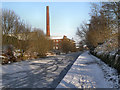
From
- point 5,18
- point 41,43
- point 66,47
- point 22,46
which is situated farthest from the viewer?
point 66,47

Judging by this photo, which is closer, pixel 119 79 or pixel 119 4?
pixel 119 79

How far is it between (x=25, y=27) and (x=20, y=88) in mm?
15267

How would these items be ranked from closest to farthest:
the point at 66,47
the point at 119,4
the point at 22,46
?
the point at 119,4 → the point at 22,46 → the point at 66,47

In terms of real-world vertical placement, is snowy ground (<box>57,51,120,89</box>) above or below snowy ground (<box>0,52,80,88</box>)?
above

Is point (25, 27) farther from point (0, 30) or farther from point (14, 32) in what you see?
point (0, 30)

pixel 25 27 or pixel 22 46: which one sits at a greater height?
pixel 25 27

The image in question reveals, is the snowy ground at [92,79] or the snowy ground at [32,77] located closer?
the snowy ground at [92,79]

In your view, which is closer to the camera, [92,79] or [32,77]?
[92,79]

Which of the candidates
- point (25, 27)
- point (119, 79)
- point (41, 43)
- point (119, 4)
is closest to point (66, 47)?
point (41, 43)

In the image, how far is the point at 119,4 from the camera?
8969 millimetres

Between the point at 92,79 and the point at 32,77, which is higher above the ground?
the point at 92,79

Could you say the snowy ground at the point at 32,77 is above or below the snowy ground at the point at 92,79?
below

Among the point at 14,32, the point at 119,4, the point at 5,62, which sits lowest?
the point at 5,62

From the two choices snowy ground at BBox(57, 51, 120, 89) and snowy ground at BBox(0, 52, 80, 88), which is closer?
snowy ground at BBox(57, 51, 120, 89)
